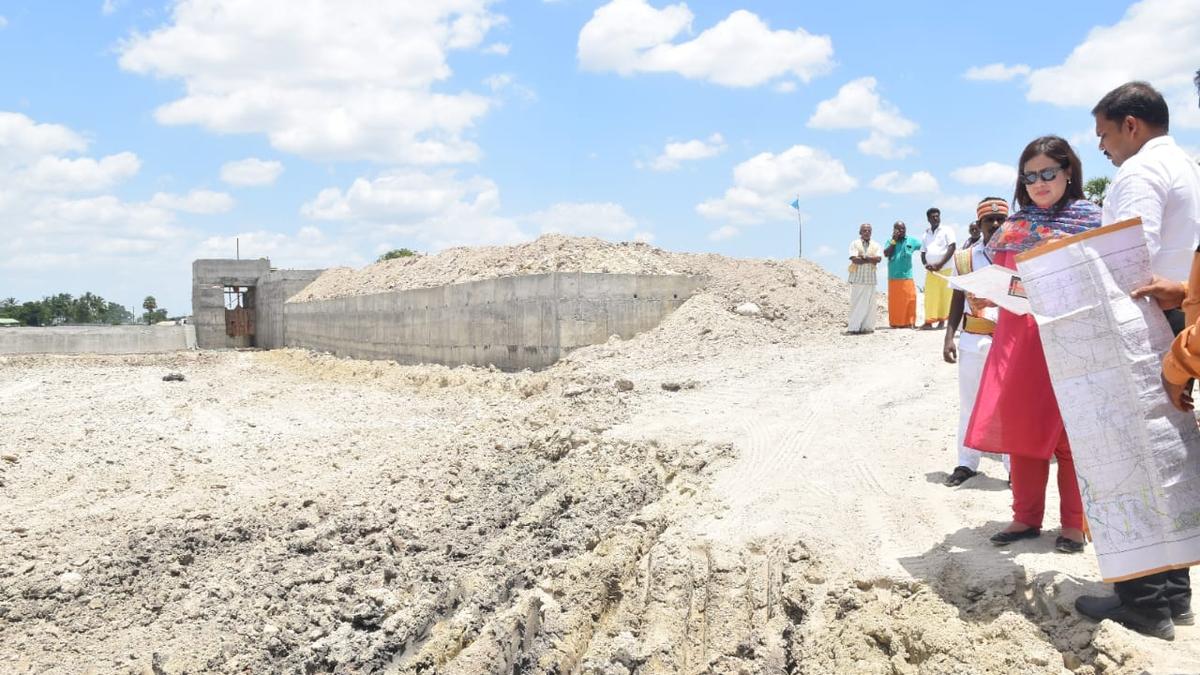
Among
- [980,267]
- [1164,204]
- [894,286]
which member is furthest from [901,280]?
[1164,204]

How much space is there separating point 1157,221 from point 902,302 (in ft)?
30.8

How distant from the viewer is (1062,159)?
142 inches

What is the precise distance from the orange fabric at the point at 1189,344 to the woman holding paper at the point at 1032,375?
0.76 metres

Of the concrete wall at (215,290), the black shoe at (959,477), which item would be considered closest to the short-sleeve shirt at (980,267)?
the black shoe at (959,477)

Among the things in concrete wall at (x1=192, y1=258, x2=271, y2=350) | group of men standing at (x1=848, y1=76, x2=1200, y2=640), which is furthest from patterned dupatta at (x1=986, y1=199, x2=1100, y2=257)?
concrete wall at (x1=192, y1=258, x2=271, y2=350)

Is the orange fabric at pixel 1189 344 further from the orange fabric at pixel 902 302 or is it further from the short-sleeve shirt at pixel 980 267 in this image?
the orange fabric at pixel 902 302

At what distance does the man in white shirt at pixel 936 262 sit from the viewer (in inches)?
351

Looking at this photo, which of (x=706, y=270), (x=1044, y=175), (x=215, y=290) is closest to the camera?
(x=1044, y=175)

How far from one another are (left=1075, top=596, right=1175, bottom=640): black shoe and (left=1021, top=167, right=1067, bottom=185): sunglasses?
1600 mm

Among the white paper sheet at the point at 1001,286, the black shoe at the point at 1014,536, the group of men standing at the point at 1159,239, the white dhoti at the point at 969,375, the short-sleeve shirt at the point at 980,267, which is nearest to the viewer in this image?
the group of men standing at the point at 1159,239

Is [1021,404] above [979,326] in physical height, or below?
below

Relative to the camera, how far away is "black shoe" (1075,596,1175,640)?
2898mm

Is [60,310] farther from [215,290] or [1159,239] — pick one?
[1159,239]

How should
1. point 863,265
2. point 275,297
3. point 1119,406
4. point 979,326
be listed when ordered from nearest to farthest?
point 1119,406 → point 979,326 → point 863,265 → point 275,297
